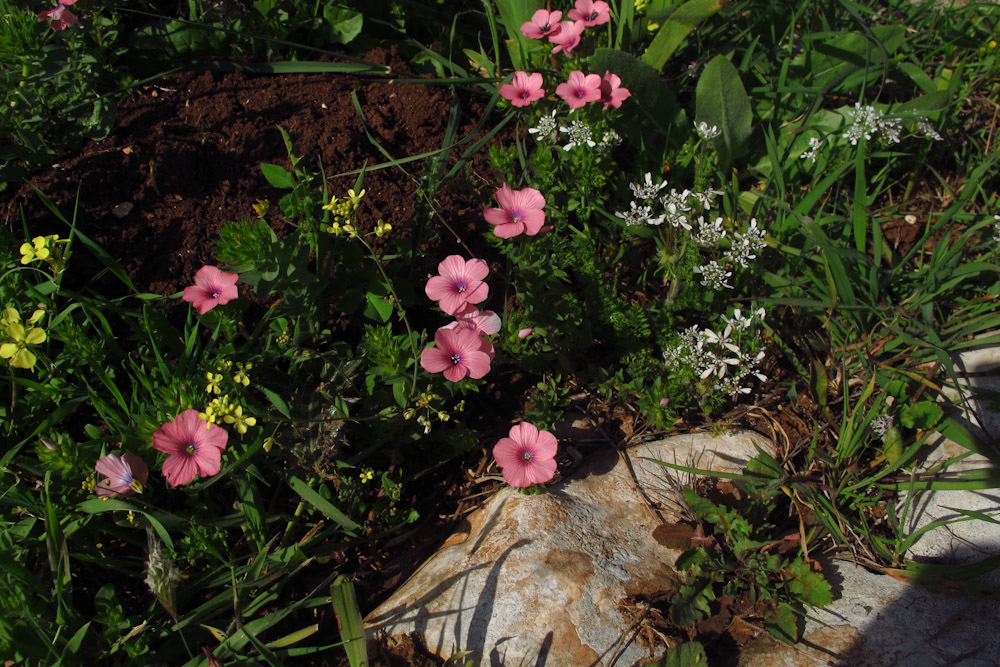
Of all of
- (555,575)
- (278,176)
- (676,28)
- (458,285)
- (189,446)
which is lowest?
(555,575)

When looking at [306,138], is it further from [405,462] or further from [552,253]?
[405,462]

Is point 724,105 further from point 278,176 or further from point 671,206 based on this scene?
point 278,176

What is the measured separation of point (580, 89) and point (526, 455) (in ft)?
4.52

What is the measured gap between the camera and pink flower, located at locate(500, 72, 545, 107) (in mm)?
2619

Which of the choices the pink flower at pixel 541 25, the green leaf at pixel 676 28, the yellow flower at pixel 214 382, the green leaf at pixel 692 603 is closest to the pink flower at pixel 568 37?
the pink flower at pixel 541 25

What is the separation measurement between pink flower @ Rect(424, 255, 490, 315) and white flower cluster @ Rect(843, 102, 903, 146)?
165 centimetres

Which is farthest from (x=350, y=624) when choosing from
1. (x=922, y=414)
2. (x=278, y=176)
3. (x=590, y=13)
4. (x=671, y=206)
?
(x=590, y=13)

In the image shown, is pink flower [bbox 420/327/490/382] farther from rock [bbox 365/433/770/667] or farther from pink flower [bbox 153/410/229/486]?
pink flower [bbox 153/410/229/486]

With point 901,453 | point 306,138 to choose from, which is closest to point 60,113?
point 306,138

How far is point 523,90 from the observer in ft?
8.78

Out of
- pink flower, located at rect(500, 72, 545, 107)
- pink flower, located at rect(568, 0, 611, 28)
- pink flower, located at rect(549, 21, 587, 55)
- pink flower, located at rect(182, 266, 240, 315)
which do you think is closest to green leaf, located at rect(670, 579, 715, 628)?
pink flower, located at rect(182, 266, 240, 315)

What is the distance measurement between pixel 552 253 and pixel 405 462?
0.90 m

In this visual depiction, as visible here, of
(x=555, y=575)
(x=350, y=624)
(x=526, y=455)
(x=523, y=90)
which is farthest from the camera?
(x=523, y=90)

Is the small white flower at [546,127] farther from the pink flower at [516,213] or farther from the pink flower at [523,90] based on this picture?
the pink flower at [516,213]
